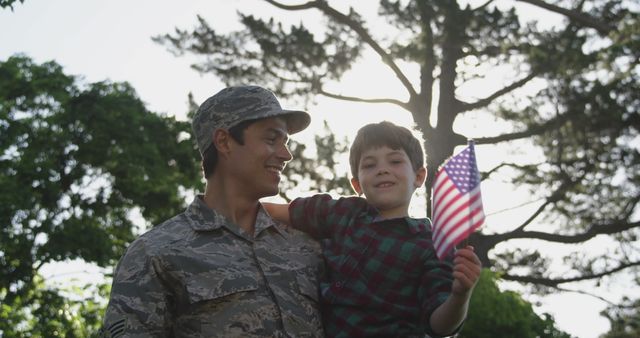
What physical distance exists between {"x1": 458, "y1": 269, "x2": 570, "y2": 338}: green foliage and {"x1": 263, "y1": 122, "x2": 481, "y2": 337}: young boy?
8487mm

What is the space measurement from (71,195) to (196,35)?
623cm

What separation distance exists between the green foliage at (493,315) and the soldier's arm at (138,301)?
9.22m

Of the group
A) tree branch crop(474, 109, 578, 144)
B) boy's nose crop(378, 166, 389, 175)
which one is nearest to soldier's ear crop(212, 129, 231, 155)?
boy's nose crop(378, 166, 389, 175)

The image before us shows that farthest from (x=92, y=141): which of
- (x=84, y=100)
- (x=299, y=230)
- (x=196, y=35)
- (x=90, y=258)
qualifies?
(x=299, y=230)

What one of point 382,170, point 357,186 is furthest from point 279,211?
point 382,170

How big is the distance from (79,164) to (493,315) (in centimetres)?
1434

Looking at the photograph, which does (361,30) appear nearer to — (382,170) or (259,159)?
(382,170)

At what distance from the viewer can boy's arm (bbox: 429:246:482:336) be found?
9.85ft

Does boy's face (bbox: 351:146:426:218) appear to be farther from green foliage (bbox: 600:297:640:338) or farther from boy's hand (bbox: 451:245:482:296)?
green foliage (bbox: 600:297:640:338)

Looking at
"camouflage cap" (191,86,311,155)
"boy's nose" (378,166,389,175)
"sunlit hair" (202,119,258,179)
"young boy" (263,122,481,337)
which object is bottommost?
"young boy" (263,122,481,337)

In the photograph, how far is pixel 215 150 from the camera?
12.5 feet

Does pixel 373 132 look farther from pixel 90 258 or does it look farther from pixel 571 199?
pixel 90 258

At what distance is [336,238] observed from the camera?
3783 mm

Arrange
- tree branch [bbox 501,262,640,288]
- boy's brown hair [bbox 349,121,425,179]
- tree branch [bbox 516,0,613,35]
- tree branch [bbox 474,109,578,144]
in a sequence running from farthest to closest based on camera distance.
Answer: tree branch [bbox 501,262,640,288]
tree branch [bbox 474,109,578,144]
tree branch [bbox 516,0,613,35]
boy's brown hair [bbox 349,121,425,179]
